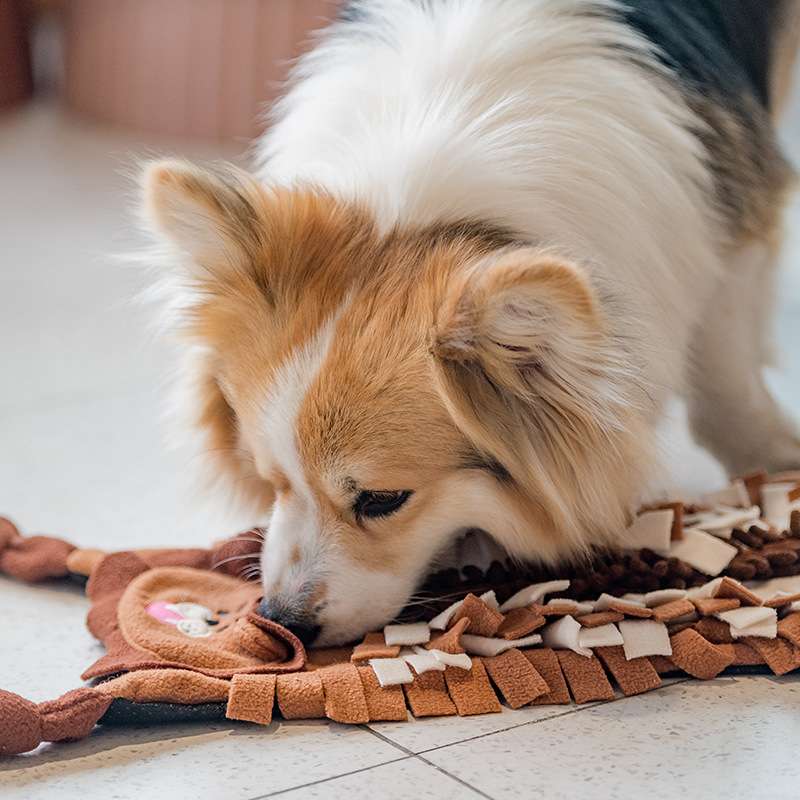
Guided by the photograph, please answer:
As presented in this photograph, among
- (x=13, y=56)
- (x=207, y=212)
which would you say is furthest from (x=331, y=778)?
(x=13, y=56)

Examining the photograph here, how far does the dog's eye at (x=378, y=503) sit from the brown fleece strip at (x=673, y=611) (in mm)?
357

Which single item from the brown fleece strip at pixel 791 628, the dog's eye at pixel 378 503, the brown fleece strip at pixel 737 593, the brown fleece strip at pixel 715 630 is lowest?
the brown fleece strip at pixel 715 630

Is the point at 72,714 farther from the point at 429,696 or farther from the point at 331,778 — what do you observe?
the point at 429,696

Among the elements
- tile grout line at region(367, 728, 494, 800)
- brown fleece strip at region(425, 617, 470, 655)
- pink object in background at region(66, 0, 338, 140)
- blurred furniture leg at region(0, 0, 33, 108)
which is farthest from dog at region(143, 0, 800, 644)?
blurred furniture leg at region(0, 0, 33, 108)

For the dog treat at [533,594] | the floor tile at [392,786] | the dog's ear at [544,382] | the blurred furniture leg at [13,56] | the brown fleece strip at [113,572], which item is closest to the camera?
the floor tile at [392,786]

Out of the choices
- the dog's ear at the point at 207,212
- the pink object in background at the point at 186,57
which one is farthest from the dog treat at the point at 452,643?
the pink object in background at the point at 186,57

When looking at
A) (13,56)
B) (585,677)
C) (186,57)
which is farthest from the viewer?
(13,56)

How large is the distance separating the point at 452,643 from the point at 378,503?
0.20m

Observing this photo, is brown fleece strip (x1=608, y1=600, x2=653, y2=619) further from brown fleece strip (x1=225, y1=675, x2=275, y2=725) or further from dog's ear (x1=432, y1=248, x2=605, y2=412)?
brown fleece strip (x1=225, y1=675, x2=275, y2=725)

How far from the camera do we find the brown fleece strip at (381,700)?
1.49 m

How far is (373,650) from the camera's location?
1577mm

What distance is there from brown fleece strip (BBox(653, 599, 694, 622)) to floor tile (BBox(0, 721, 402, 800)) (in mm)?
405

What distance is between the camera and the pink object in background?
5117 millimetres

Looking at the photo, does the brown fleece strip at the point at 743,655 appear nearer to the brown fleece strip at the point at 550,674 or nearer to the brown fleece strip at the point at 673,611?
the brown fleece strip at the point at 673,611
